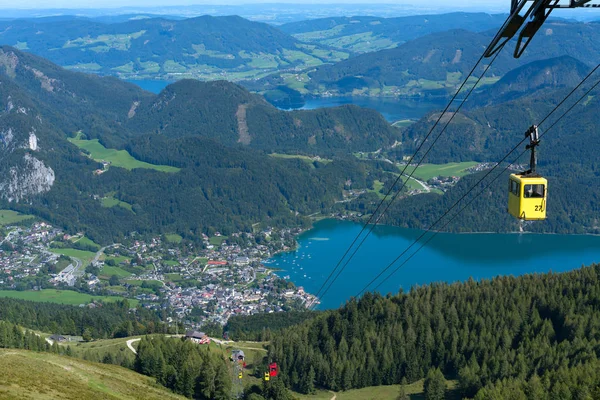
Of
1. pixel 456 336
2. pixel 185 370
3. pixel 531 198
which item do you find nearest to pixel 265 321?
pixel 456 336

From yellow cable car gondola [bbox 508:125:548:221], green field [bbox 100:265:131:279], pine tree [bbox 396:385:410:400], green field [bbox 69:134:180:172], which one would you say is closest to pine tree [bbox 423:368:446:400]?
pine tree [bbox 396:385:410:400]

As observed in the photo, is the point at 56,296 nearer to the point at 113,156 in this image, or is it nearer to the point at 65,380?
the point at 65,380

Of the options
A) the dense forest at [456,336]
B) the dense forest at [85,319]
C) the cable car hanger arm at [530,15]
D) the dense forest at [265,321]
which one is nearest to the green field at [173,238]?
the dense forest at [85,319]

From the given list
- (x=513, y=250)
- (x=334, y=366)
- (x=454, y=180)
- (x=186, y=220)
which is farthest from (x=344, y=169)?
(x=334, y=366)

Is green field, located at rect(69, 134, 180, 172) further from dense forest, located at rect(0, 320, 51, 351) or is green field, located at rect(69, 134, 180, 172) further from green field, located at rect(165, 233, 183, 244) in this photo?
dense forest, located at rect(0, 320, 51, 351)

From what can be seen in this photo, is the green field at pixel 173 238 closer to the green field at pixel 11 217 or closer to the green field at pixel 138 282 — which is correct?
the green field at pixel 138 282

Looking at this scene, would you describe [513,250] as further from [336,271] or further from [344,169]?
[344,169]
